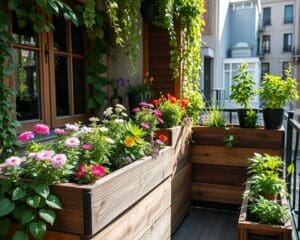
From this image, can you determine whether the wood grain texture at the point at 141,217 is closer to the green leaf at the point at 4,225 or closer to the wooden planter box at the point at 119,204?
the wooden planter box at the point at 119,204

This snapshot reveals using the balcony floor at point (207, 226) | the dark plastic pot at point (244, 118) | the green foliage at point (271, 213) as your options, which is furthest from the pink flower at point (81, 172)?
the dark plastic pot at point (244, 118)

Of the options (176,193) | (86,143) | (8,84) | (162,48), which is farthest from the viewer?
(162,48)

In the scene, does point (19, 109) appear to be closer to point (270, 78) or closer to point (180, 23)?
point (180, 23)

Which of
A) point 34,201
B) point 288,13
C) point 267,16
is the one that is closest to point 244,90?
point 34,201

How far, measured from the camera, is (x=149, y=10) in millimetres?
3004

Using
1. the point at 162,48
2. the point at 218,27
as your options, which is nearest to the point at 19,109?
the point at 162,48

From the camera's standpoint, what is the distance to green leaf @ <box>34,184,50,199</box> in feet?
3.75

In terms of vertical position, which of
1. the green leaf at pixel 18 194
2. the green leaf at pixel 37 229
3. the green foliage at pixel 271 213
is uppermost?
the green leaf at pixel 18 194

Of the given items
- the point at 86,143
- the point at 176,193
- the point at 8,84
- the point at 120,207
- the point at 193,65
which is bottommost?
the point at 176,193

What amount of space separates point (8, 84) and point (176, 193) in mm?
1586

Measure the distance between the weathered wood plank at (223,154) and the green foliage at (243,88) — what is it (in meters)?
0.42

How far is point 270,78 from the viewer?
276cm

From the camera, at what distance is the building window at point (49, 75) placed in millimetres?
2070

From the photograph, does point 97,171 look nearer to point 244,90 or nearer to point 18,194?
point 18,194
